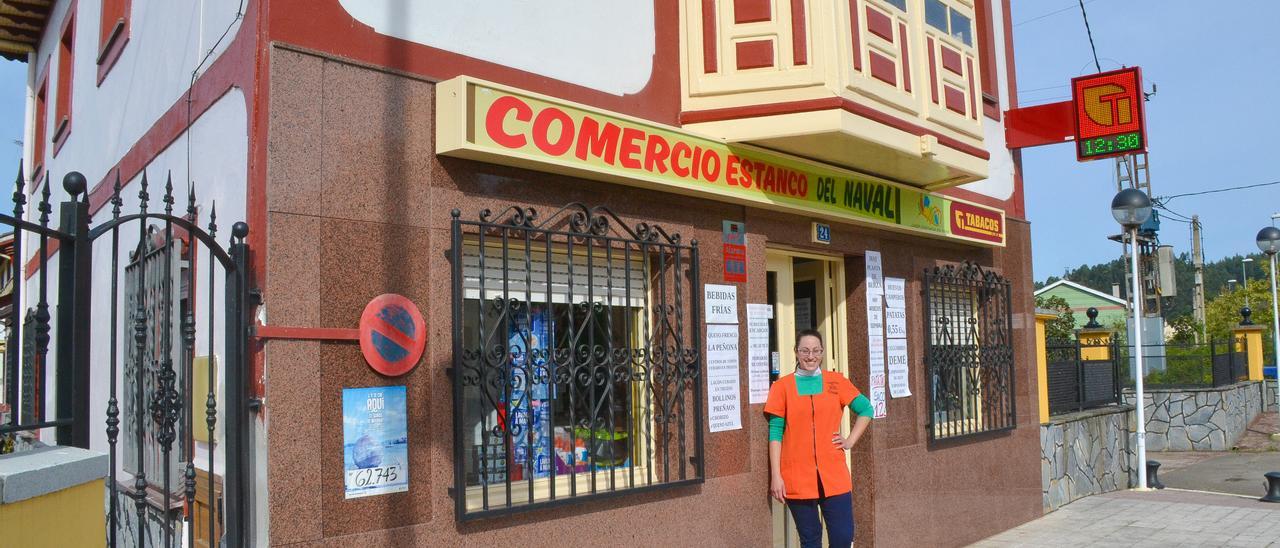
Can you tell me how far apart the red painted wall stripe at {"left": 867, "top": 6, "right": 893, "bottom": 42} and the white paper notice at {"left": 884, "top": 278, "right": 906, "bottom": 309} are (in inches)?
85.8

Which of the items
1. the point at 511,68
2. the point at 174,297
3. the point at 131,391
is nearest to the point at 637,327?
the point at 511,68

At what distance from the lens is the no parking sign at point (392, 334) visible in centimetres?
462

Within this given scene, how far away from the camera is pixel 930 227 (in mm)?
8562

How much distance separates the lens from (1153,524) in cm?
951

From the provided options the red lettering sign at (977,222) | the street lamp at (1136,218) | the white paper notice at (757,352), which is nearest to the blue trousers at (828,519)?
the white paper notice at (757,352)

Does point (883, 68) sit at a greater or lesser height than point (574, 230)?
greater

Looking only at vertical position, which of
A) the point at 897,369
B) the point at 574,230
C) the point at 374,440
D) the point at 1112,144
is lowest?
Answer: the point at 374,440

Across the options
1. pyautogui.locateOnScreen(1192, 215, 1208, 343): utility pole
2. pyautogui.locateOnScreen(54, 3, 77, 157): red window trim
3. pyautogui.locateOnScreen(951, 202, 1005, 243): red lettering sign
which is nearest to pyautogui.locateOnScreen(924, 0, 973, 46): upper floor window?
pyautogui.locateOnScreen(951, 202, 1005, 243): red lettering sign

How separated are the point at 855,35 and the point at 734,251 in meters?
1.63

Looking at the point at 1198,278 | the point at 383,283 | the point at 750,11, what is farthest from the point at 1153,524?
the point at 1198,278

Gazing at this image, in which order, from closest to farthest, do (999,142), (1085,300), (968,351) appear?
1. (968,351)
2. (999,142)
3. (1085,300)

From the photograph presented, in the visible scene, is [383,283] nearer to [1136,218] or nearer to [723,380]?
[723,380]

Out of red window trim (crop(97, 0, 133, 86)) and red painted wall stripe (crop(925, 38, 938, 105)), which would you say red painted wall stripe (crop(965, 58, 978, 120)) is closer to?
red painted wall stripe (crop(925, 38, 938, 105))

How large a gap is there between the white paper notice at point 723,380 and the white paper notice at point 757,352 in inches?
6.4
